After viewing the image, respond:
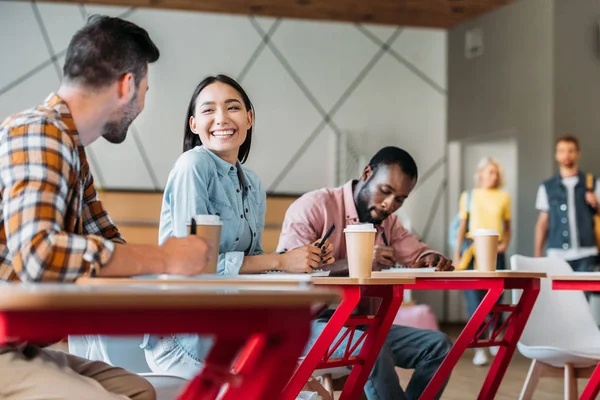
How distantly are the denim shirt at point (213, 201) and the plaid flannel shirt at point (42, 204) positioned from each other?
2.49 ft

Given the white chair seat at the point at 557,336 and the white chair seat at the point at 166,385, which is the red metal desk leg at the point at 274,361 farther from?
the white chair seat at the point at 557,336

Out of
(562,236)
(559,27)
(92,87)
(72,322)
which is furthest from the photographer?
(559,27)

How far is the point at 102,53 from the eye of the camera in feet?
5.06

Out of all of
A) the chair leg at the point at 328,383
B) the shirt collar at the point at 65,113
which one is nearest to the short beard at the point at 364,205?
the chair leg at the point at 328,383

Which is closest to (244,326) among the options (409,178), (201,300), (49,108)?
(201,300)

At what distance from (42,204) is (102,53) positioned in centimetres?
37

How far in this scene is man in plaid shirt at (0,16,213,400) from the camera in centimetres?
128

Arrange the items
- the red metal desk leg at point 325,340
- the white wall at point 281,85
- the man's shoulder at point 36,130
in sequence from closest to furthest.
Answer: the man's shoulder at point 36,130, the red metal desk leg at point 325,340, the white wall at point 281,85

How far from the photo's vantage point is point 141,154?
330 inches

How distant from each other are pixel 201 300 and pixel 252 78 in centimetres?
771

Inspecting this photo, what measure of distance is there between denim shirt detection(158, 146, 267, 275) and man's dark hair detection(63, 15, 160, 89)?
0.68 m

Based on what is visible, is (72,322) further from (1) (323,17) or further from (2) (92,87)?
(1) (323,17)

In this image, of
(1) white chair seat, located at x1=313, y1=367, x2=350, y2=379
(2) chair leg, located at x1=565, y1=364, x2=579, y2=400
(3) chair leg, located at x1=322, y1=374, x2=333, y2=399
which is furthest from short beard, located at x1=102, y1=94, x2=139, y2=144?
(2) chair leg, located at x1=565, y1=364, x2=579, y2=400

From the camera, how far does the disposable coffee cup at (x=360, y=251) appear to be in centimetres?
225
